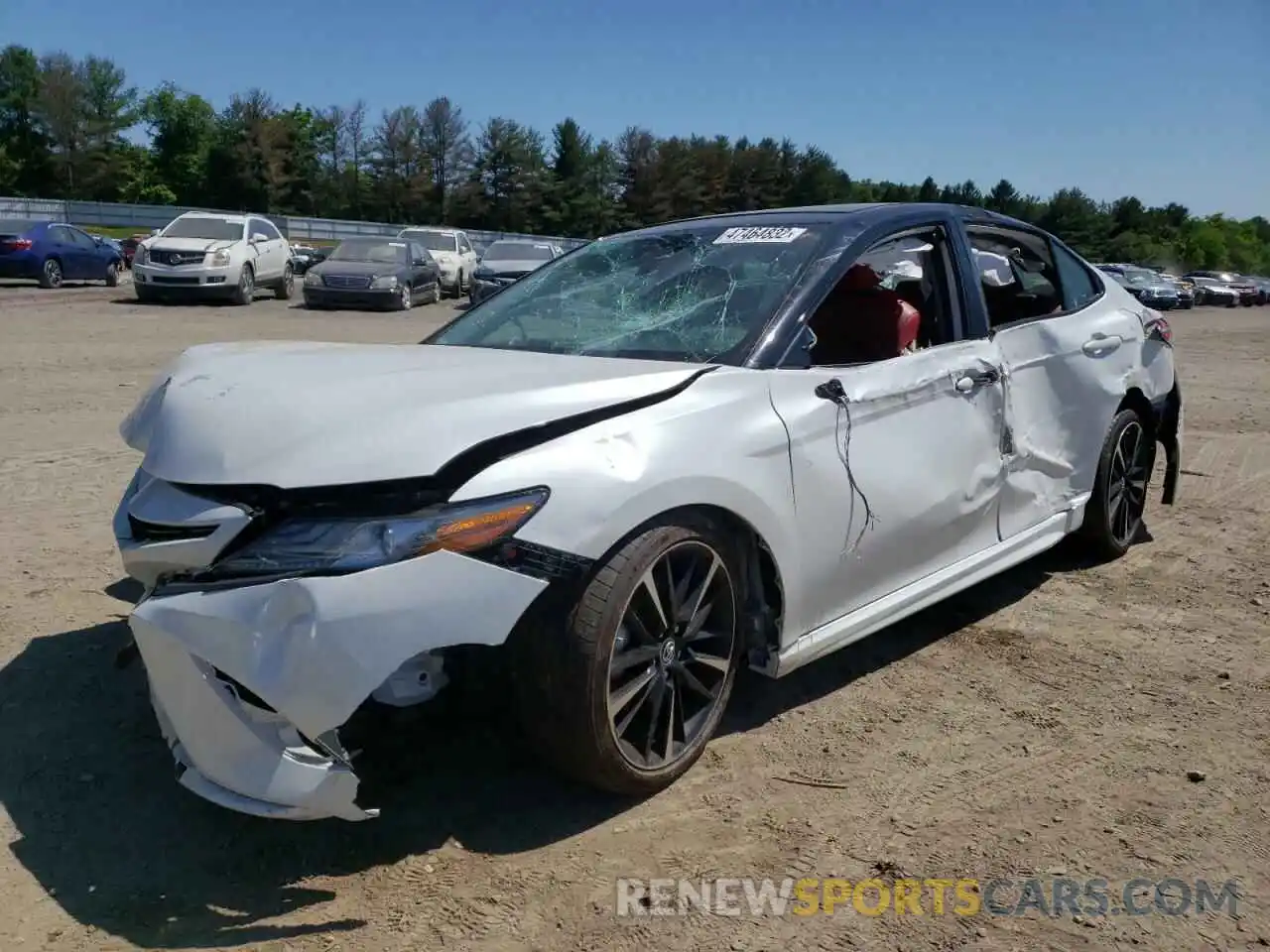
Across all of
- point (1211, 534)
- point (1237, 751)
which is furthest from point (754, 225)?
point (1211, 534)

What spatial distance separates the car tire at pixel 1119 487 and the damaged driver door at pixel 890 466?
1111 millimetres

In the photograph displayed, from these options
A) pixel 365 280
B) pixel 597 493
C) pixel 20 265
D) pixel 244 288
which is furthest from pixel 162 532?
pixel 20 265

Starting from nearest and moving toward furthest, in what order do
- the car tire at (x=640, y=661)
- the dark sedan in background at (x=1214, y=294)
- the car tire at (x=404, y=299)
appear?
the car tire at (x=640, y=661) → the car tire at (x=404, y=299) → the dark sedan in background at (x=1214, y=294)

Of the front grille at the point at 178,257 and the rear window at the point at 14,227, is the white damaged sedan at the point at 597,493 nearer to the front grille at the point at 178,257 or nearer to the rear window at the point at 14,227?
the front grille at the point at 178,257

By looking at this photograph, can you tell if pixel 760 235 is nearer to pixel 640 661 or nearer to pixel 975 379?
pixel 975 379

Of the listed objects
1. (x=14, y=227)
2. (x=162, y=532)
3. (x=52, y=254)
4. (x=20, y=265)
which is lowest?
(x=20, y=265)

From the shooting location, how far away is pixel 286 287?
72.5ft

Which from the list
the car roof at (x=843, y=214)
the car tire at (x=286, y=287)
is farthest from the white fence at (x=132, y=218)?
the car roof at (x=843, y=214)

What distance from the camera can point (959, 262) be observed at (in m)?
4.11

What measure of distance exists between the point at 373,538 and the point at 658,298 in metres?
1.59

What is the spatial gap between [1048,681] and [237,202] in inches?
3225

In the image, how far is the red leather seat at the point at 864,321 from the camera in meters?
3.63

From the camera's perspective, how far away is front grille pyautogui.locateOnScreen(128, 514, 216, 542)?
2520 millimetres

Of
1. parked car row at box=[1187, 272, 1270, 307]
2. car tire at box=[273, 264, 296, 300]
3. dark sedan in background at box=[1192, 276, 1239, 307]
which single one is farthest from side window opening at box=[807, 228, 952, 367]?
parked car row at box=[1187, 272, 1270, 307]
